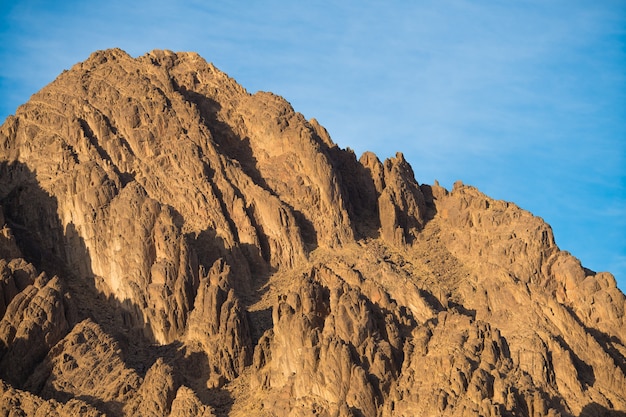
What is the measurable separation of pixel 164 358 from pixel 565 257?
111 feet

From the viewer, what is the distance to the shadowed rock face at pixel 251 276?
132 metres

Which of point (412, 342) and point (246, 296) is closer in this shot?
point (412, 342)

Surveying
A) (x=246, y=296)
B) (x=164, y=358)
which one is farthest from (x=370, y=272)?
(x=164, y=358)

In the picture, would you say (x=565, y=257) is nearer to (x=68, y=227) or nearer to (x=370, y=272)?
(x=370, y=272)

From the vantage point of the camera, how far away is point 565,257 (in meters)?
158

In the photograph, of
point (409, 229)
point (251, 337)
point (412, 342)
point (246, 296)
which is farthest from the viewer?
point (409, 229)

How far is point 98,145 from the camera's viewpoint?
6516 inches

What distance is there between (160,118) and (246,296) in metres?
20.8

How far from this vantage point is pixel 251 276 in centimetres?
15625

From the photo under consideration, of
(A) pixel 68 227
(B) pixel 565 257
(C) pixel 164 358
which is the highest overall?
(B) pixel 565 257

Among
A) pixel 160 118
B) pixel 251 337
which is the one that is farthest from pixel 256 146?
pixel 251 337

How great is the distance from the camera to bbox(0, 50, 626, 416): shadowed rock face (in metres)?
132

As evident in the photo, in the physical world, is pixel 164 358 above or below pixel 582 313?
below

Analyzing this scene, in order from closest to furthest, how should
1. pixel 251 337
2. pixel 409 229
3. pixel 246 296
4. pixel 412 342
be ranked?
1. pixel 412 342
2. pixel 251 337
3. pixel 246 296
4. pixel 409 229
